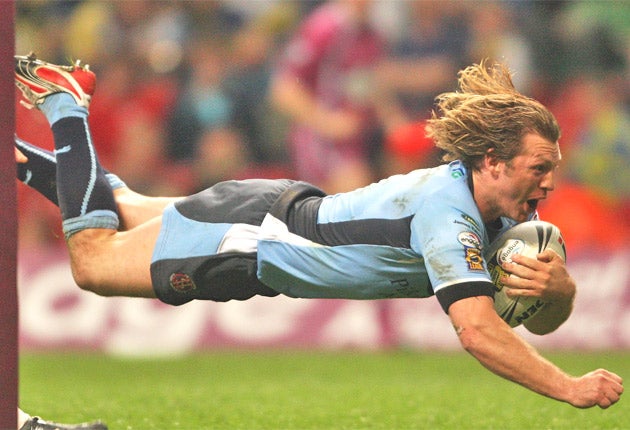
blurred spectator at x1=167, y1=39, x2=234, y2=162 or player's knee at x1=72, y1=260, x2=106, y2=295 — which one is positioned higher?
blurred spectator at x1=167, y1=39, x2=234, y2=162

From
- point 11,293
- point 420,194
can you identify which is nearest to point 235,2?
point 420,194

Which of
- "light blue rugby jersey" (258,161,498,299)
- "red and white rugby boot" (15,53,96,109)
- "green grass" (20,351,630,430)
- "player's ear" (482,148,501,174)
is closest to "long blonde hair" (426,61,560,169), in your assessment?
"player's ear" (482,148,501,174)

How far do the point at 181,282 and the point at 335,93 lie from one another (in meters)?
5.35

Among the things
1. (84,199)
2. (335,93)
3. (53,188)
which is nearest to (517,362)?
(84,199)

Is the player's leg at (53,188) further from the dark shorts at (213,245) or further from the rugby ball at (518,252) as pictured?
the rugby ball at (518,252)

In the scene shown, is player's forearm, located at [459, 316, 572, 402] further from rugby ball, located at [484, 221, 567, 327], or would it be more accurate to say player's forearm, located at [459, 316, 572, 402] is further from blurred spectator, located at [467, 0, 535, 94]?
blurred spectator, located at [467, 0, 535, 94]

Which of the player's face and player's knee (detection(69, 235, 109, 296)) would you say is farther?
player's knee (detection(69, 235, 109, 296))

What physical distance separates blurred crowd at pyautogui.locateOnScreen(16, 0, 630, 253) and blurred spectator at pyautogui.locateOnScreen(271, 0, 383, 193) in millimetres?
20

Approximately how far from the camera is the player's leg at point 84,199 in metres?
5.61

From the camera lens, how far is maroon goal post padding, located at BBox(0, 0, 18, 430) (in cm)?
416

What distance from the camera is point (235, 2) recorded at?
13.5m

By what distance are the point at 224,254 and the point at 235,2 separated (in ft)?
27.7

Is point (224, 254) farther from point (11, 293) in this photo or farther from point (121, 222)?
point (11, 293)

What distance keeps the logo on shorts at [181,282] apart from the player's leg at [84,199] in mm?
129
